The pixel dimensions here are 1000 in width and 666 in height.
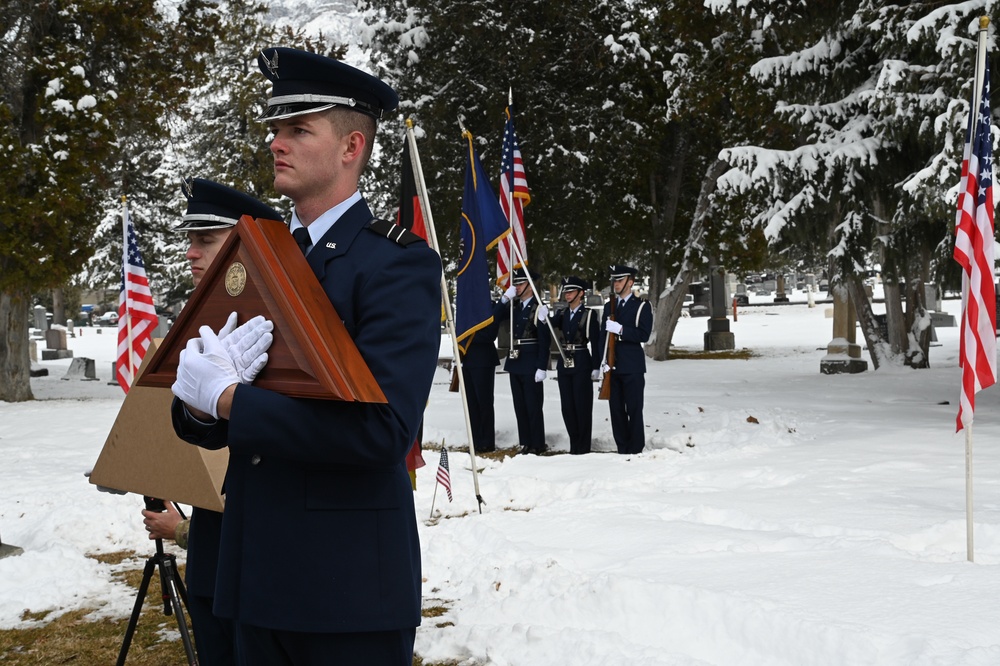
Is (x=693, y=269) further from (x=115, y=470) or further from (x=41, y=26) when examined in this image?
(x=115, y=470)

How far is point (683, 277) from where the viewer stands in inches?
961

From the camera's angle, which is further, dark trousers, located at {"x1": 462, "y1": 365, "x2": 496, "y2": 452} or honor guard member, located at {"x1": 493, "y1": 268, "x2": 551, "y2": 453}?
dark trousers, located at {"x1": 462, "y1": 365, "x2": 496, "y2": 452}

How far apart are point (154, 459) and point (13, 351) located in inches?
693

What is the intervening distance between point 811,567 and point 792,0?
10.1 metres

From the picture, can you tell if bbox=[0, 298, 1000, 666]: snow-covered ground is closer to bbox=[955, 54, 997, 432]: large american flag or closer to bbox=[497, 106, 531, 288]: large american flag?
bbox=[955, 54, 997, 432]: large american flag

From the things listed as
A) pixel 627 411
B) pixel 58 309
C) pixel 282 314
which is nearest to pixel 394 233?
pixel 282 314

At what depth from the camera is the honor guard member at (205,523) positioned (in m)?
3.25

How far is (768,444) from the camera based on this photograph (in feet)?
35.9

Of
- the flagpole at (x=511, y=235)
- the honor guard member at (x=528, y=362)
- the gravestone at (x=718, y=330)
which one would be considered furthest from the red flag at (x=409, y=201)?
the gravestone at (x=718, y=330)

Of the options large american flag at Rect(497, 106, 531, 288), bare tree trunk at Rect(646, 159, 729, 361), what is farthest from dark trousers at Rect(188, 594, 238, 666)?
bare tree trunk at Rect(646, 159, 729, 361)

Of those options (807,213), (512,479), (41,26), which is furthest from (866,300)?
(41,26)

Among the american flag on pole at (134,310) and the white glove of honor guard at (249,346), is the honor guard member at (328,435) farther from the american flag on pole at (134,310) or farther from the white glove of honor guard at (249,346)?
the american flag on pole at (134,310)

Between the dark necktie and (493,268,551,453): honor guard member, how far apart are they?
9.85 m

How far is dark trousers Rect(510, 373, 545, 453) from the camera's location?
1260 cm
